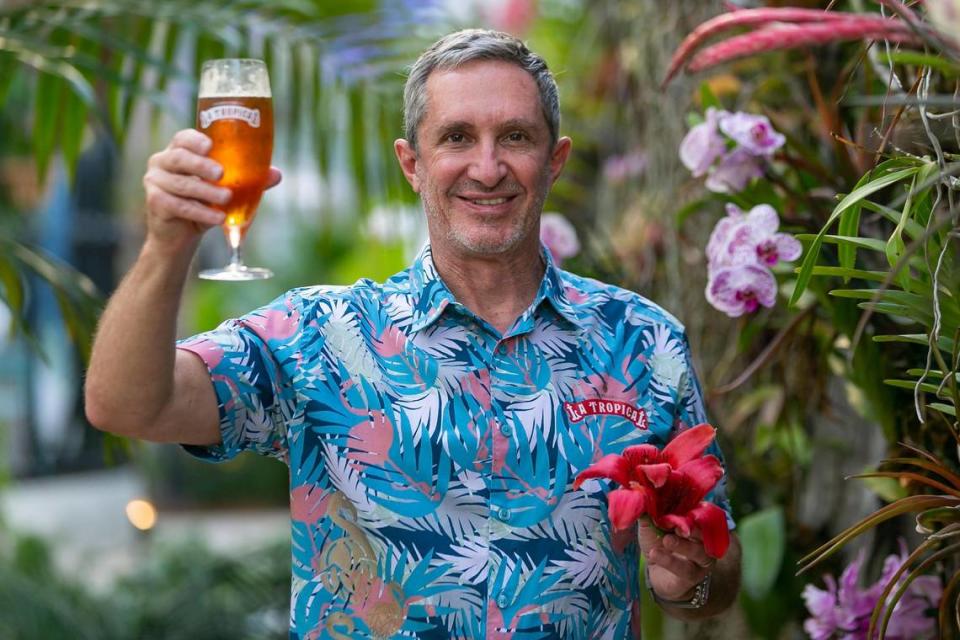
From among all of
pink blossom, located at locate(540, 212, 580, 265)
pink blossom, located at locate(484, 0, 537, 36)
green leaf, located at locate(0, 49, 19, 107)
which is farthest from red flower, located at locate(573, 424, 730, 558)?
pink blossom, located at locate(484, 0, 537, 36)

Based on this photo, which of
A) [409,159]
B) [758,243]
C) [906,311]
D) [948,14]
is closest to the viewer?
[948,14]

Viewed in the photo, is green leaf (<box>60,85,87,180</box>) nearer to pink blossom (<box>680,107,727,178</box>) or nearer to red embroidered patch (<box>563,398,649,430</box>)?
pink blossom (<box>680,107,727,178</box>)

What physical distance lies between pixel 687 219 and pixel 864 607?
4.69ft

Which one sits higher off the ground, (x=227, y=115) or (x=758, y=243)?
(x=227, y=115)

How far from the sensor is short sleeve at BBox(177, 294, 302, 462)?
5.95 ft

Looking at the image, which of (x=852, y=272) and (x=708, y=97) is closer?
(x=852, y=272)

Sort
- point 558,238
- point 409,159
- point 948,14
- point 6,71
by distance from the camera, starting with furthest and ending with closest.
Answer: point 558,238, point 6,71, point 409,159, point 948,14

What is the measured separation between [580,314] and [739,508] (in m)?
1.23

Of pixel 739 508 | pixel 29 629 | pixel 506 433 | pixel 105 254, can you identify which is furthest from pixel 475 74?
pixel 105 254

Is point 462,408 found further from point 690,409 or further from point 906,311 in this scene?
point 906,311

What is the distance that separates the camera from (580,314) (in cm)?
205

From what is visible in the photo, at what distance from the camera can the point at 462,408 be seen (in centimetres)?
192

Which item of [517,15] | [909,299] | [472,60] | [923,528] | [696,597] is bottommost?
[696,597]

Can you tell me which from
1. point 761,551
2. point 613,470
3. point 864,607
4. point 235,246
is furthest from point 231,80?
point 761,551
